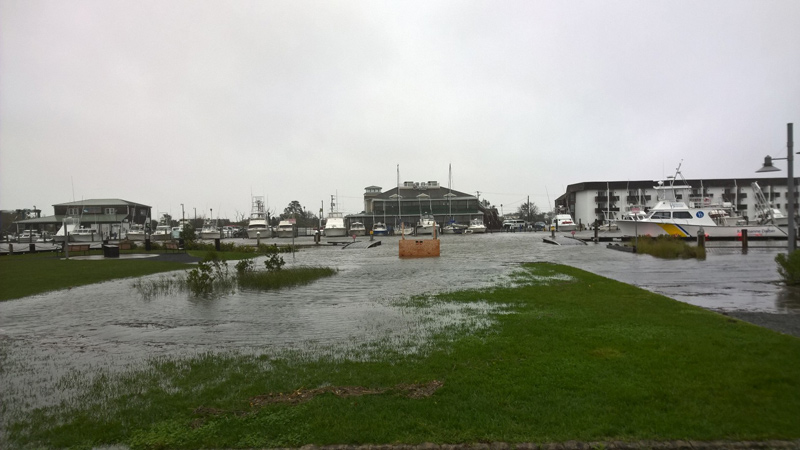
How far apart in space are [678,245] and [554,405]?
25.2 m

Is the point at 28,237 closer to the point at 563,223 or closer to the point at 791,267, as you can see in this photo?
the point at 563,223

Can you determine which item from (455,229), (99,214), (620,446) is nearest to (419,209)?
(455,229)

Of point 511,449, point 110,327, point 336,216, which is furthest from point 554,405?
point 336,216

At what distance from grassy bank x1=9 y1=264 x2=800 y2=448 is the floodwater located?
963 mm

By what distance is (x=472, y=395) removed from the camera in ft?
17.5

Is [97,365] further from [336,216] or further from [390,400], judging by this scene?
[336,216]

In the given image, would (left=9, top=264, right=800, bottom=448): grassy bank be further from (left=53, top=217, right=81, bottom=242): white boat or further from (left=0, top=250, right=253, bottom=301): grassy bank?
(left=53, top=217, right=81, bottom=242): white boat

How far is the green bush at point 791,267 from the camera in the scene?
13203 mm

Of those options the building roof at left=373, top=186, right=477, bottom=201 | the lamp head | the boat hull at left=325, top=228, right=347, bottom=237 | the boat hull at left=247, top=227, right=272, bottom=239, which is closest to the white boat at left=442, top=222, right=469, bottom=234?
the building roof at left=373, top=186, right=477, bottom=201

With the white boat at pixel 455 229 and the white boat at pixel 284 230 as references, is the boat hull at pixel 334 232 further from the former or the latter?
the white boat at pixel 455 229

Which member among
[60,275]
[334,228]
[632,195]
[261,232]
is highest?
[632,195]

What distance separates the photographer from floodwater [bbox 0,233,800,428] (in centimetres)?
780

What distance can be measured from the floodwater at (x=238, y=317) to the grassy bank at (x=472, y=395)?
96 centimetres

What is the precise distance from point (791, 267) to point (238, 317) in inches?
563
